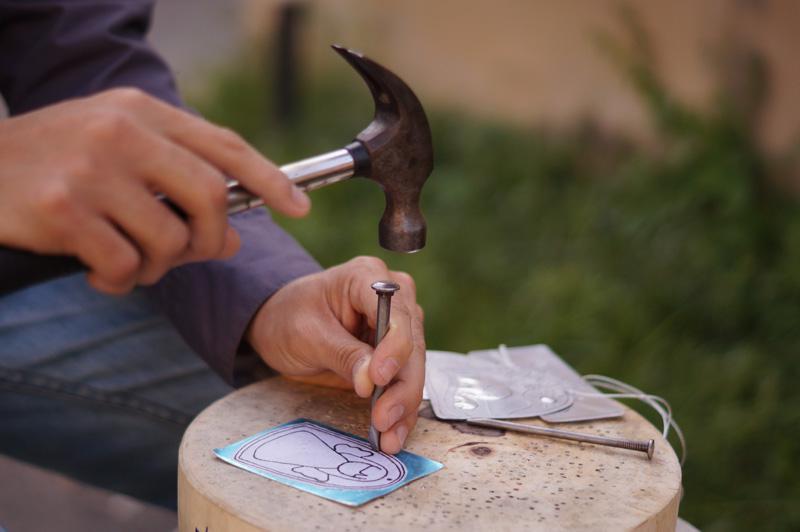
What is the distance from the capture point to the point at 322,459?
1.03 m

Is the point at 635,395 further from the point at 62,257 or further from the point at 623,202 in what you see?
the point at 623,202

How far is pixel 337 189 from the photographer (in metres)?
3.99

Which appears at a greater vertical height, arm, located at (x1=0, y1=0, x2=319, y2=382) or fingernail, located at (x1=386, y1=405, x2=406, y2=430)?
arm, located at (x1=0, y1=0, x2=319, y2=382)

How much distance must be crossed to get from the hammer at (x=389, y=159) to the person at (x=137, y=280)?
2.8 inches

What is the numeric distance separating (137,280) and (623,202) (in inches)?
104

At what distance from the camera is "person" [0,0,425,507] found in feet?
2.61

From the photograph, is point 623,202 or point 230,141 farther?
point 623,202

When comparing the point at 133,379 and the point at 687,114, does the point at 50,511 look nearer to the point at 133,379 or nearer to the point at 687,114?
the point at 133,379

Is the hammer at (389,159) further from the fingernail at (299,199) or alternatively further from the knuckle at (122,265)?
the knuckle at (122,265)

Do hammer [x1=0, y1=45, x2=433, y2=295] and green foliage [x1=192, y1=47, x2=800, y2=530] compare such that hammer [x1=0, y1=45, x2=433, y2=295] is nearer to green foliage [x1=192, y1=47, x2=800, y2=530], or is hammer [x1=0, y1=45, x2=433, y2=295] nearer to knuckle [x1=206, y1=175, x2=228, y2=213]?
knuckle [x1=206, y1=175, x2=228, y2=213]

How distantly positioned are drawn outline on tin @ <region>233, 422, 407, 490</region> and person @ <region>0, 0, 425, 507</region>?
40mm

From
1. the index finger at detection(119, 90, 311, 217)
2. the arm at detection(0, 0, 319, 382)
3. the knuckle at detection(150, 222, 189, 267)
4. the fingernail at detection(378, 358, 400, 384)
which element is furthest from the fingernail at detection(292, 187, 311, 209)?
the arm at detection(0, 0, 319, 382)

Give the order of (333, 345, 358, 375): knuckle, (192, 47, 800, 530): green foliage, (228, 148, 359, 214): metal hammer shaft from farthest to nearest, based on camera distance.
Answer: (192, 47, 800, 530): green foliage, (333, 345, 358, 375): knuckle, (228, 148, 359, 214): metal hammer shaft

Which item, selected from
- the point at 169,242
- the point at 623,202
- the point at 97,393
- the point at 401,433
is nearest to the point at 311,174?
the point at 169,242
